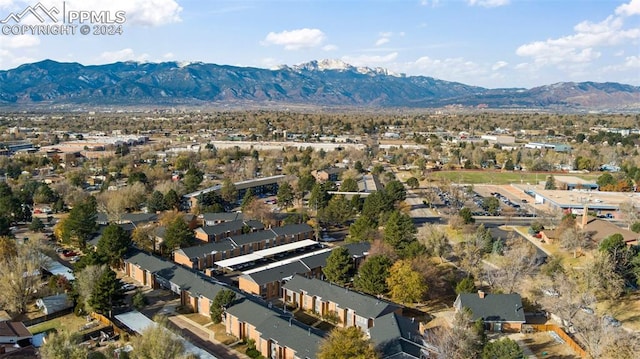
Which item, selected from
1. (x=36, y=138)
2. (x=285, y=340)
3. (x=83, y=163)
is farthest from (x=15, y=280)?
(x=36, y=138)

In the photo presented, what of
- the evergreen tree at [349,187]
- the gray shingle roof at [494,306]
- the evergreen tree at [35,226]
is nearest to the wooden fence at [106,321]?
the gray shingle roof at [494,306]

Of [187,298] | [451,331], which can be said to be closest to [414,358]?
[451,331]

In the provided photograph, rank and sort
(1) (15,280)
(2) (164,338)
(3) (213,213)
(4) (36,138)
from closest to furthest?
(2) (164,338) → (1) (15,280) → (3) (213,213) → (4) (36,138)

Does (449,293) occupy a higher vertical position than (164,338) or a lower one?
lower

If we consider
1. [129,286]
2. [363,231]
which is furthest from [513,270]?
[129,286]

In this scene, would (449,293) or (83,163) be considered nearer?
(449,293)

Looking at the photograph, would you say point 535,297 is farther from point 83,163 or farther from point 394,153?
point 83,163

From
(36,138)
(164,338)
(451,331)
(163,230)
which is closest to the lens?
(164,338)
